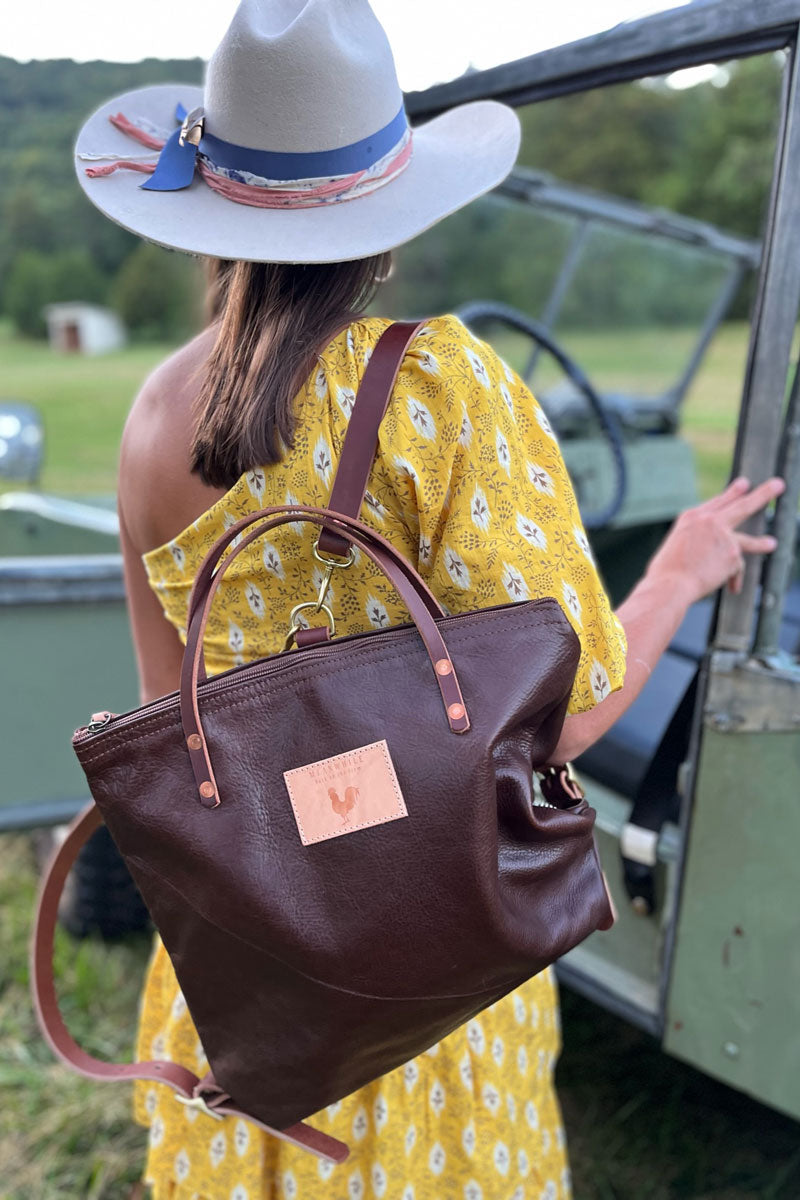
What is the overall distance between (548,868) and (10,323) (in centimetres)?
1597

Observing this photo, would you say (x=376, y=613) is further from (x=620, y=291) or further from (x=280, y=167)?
(x=620, y=291)

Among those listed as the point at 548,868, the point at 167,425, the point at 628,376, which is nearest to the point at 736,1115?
the point at 548,868

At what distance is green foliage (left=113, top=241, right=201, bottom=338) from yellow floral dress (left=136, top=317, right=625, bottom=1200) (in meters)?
16.9

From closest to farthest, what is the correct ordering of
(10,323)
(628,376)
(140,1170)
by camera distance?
(140,1170) → (628,376) → (10,323)

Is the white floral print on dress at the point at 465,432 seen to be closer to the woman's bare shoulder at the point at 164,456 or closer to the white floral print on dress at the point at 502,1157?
the woman's bare shoulder at the point at 164,456

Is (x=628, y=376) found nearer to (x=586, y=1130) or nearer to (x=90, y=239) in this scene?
(x=586, y=1130)

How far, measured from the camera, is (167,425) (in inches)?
41.8

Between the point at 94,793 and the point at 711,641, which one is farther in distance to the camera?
the point at 711,641

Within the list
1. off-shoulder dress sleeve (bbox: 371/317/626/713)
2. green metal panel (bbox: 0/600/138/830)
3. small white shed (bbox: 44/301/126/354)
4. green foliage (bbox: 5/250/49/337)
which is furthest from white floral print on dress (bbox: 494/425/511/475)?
small white shed (bbox: 44/301/126/354)

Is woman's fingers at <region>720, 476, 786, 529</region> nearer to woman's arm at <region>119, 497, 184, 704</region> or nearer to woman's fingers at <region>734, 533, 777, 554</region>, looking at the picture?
woman's fingers at <region>734, 533, 777, 554</region>

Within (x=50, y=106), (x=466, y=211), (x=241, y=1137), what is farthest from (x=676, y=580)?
(x=50, y=106)

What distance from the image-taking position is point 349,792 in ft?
2.84

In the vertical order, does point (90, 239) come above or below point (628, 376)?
below

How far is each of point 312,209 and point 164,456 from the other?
0.94ft
